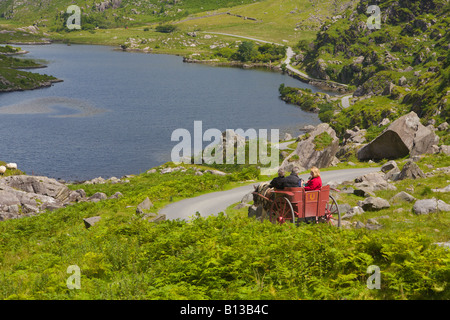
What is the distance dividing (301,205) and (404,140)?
2951cm

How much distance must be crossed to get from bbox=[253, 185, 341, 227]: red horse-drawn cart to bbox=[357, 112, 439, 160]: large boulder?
27812 mm

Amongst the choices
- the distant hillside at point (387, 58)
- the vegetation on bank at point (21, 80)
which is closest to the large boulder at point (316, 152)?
the distant hillside at point (387, 58)

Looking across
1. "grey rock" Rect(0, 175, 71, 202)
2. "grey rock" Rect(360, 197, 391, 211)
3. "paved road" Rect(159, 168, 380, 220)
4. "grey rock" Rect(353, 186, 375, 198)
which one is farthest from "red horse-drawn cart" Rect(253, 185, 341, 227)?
"grey rock" Rect(0, 175, 71, 202)

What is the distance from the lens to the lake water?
236 ft

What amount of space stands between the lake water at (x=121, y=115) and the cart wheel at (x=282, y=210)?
166ft

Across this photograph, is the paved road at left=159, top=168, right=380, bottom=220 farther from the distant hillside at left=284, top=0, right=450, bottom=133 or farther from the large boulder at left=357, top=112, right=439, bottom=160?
the distant hillside at left=284, top=0, right=450, bottom=133

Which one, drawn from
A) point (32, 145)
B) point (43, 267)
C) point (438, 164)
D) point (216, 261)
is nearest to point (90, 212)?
point (43, 267)

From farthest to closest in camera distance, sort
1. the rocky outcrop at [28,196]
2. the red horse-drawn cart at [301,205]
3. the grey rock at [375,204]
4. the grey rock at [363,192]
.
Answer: the rocky outcrop at [28,196] < the grey rock at [363,192] < the grey rock at [375,204] < the red horse-drawn cart at [301,205]

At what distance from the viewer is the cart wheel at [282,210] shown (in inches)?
639

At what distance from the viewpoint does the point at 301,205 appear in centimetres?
1623

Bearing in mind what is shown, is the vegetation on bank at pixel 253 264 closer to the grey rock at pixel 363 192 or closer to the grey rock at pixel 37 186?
the grey rock at pixel 363 192

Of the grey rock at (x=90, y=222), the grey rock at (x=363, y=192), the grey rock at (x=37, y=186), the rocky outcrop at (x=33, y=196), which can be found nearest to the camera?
the grey rock at (x=363, y=192)

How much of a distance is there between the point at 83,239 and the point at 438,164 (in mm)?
23910
